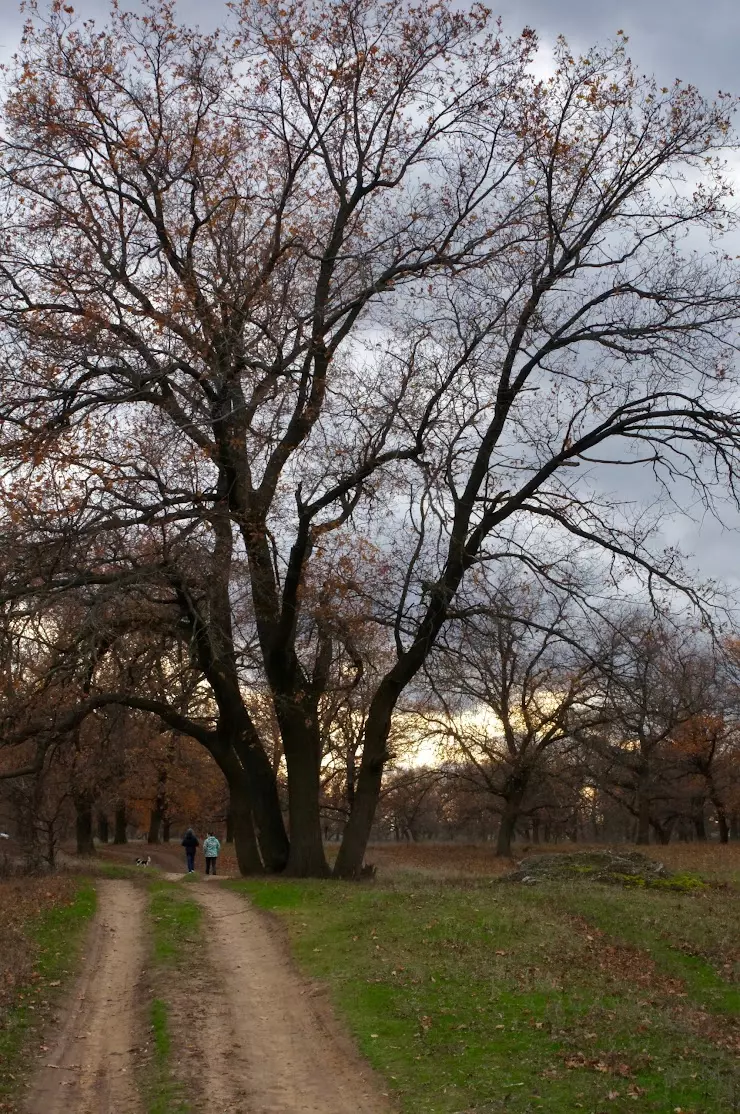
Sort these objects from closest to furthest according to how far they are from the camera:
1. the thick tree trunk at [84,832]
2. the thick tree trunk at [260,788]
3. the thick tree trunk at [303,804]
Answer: the thick tree trunk at [303,804]
the thick tree trunk at [260,788]
the thick tree trunk at [84,832]

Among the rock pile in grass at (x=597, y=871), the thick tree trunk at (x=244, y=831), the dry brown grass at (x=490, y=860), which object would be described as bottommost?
the dry brown grass at (x=490, y=860)

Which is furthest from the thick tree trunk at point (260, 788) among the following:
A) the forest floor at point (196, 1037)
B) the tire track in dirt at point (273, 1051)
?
the tire track in dirt at point (273, 1051)

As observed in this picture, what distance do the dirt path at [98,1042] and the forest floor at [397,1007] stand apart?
3cm

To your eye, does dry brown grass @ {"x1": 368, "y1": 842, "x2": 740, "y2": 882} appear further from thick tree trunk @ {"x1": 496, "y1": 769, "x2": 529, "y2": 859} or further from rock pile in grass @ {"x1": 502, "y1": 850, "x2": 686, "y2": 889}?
rock pile in grass @ {"x1": 502, "y1": 850, "x2": 686, "y2": 889}

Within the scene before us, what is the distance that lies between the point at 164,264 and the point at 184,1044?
13761mm

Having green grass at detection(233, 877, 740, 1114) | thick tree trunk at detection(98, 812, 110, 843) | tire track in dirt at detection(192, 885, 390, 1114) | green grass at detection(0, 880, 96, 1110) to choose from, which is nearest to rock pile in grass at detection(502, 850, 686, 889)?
green grass at detection(233, 877, 740, 1114)

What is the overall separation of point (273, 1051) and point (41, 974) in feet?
12.2

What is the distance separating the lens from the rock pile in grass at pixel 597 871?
1872 cm

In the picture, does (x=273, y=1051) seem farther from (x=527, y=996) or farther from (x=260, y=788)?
(x=260, y=788)

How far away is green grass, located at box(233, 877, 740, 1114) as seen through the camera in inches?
284

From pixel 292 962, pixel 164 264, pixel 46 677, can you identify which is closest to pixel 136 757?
pixel 46 677

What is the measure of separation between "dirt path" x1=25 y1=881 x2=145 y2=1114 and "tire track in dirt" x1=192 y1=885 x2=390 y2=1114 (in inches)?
28.6

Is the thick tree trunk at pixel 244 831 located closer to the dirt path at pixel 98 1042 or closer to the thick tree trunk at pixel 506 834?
the dirt path at pixel 98 1042

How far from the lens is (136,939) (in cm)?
1392
